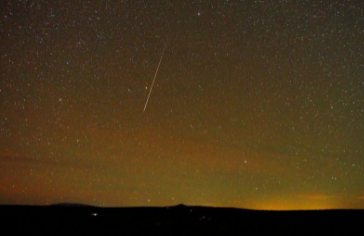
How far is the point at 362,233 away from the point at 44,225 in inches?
98.1

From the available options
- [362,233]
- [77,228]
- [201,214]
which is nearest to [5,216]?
[77,228]

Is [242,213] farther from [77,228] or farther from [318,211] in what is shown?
[77,228]

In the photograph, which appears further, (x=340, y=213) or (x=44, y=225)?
(x=340, y=213)

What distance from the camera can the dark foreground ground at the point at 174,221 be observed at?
3.28 meters

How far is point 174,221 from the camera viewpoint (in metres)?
3.33

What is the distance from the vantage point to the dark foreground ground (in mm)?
3283

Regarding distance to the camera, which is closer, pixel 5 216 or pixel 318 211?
pixel 5 216

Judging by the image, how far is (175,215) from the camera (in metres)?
3.34

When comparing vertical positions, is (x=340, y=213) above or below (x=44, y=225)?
above

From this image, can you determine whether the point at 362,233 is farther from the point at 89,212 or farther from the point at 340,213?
the point at 89,212

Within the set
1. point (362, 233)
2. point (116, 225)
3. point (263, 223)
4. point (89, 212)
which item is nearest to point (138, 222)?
point (116, 225)

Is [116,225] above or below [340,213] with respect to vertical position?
below

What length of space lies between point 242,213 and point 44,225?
1541 mm

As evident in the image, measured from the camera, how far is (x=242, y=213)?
3428 mm
